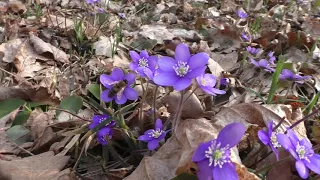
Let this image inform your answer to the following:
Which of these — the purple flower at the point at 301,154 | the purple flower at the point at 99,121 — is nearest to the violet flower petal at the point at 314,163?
the purple flower at the point at 301,154

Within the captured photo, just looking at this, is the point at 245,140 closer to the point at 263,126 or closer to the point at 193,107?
the point at 263,126

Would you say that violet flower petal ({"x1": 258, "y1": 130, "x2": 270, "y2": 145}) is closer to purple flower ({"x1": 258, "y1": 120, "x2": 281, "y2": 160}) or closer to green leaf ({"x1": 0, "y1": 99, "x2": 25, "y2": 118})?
purple flower ({"x1": 258, "y1": 120, "x2": 281, "y2": 160})

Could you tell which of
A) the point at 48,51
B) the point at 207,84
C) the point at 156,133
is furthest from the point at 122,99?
the point at 48,51

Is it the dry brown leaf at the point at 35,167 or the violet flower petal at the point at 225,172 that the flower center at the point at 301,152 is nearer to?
the violet flower petal at the point at 225,172

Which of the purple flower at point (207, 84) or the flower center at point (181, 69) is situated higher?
the flower center at point (181, 69)

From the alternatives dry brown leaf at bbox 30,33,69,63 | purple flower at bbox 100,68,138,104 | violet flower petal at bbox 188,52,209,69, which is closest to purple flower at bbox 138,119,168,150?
purple flower at bbox 100,68,138,104

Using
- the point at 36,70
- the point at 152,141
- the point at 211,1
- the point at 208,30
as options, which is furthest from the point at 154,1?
the point at 152,141

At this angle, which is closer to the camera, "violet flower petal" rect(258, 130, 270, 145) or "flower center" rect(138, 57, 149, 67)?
"violet flower petal" rect(258, 130, 270, 145)
